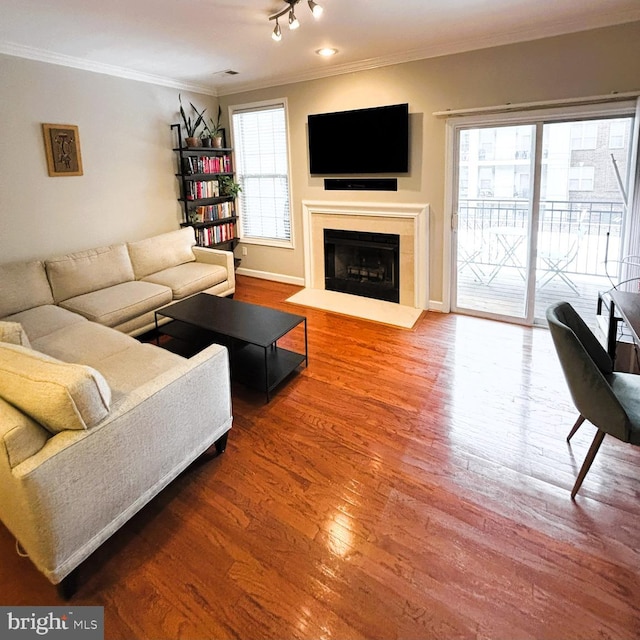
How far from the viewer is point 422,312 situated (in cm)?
464

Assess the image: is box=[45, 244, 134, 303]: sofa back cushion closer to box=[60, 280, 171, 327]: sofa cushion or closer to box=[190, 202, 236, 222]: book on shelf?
box=[60, 280, 171, 327]: sofa cushion

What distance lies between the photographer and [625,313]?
2389mm

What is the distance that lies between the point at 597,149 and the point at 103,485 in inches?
166

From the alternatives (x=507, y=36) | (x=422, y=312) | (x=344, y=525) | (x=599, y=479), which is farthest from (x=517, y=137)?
(x=344, y=525)

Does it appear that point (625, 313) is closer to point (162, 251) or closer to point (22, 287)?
point (162, 251)

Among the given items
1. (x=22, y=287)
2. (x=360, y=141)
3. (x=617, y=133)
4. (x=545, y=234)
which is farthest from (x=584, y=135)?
(x=22, y=287)

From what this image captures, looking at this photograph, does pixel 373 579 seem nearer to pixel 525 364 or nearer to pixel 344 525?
pixel 344 525

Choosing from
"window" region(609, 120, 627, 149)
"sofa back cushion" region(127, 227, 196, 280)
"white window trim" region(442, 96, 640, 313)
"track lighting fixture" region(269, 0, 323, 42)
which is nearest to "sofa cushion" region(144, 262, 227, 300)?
"sofa back cushion" region(127, 227, 196, 280)

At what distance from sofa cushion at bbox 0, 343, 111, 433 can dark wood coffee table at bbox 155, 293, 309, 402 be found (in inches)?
52.6

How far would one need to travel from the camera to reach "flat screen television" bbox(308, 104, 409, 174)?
14.3ft

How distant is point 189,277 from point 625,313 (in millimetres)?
3655

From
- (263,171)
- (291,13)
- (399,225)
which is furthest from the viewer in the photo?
(263,171)

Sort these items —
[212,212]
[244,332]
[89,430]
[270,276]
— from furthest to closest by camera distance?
[270,276]
[212,212]
[244,332]
[89,430]

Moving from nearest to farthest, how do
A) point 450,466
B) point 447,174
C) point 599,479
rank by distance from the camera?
point 599,479 → point 450,466 → point 447,174
